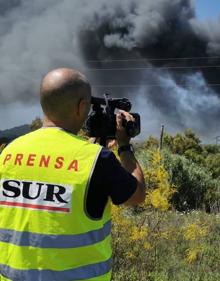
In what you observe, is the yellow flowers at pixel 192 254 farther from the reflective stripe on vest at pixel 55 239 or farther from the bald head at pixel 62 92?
the bald head at pixel 62 92

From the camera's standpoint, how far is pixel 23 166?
225 cm

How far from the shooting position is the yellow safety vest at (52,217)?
7.10ft

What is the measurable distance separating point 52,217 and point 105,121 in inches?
19.3

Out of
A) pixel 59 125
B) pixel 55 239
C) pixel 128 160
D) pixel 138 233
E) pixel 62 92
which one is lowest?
pixel 55 239

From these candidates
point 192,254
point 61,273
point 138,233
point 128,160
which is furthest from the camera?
point 192,254

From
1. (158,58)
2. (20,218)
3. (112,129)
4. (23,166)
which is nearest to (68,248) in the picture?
(20,218)

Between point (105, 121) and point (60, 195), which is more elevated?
point (105, 121)

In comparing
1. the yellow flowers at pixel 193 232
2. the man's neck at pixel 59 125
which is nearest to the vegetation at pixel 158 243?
the yellow flowers at pixel 193 232

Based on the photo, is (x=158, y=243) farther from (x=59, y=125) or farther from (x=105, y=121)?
(x=59, y=125)

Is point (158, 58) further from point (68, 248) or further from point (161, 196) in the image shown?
point (68, 248)

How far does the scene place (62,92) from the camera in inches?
87.6

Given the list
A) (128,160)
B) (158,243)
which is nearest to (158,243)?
(158,243)

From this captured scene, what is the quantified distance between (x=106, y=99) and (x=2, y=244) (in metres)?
0.74

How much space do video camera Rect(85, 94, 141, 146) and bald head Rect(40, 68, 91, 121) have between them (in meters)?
0.19
